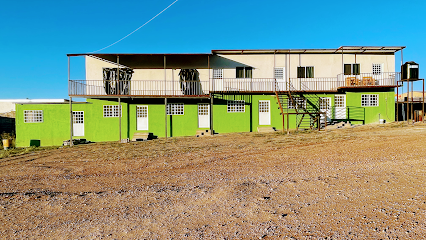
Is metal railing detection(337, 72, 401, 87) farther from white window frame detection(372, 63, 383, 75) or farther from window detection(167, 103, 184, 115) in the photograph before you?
window detection(167, 103, 184, 115)

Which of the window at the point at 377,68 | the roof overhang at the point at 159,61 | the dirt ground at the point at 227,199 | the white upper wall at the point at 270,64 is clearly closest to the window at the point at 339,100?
the white upper wall at the point at 270,64

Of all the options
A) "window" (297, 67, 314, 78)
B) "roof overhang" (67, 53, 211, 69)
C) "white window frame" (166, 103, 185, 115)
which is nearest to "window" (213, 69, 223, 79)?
"roof overhang" (67, 53, 211, 69)

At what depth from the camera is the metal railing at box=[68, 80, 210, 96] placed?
61.6ft

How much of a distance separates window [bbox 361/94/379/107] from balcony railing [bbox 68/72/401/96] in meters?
0.94

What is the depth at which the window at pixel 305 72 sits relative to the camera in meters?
20.1

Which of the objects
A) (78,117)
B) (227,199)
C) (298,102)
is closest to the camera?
(227,199)

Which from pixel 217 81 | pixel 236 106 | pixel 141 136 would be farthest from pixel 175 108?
pixel 236 106

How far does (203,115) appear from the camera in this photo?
19.9 meters

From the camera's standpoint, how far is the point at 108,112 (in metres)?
19.6

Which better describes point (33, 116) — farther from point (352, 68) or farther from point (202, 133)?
point (352, 68)

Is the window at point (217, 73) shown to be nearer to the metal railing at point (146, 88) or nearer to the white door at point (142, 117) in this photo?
the metal railing at point (146, 88)

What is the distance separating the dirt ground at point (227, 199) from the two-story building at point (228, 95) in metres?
11.3

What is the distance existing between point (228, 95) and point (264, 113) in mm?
3155

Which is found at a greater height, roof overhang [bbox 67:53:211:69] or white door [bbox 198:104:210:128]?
roof overhang [bbox 67:53:211:69]
